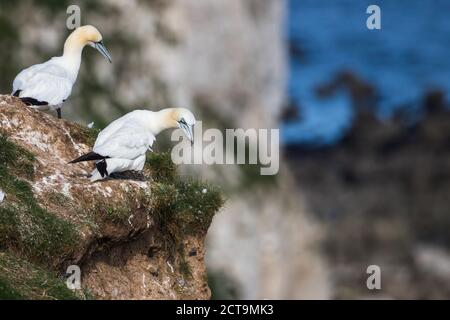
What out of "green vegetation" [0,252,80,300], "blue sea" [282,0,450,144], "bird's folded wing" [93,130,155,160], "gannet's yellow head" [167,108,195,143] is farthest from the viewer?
"blue sea" [282,0,450,144]

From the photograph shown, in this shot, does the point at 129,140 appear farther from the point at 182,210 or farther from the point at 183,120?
the point at 182,210

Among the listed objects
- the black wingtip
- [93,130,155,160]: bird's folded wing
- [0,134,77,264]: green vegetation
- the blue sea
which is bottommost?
[0,134,77,264]: green vegetation

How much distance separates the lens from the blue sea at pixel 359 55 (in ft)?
265

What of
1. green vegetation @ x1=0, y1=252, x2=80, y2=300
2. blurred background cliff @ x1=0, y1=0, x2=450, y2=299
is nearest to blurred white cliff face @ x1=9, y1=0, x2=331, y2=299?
blurred background cliff @ x1=0, y1=0, x2=450, y2=299

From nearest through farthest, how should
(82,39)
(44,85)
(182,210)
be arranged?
(44,85)
(182,210)
(82,39)

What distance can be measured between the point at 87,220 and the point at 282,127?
4433cm

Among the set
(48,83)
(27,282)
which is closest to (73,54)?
(48,83)

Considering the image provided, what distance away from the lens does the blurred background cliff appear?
3916cm

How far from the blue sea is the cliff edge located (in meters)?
57.9

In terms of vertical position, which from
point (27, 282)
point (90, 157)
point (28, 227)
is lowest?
point (27, 282)

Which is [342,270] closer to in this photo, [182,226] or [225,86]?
[225,86]

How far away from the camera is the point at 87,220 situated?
14477mm

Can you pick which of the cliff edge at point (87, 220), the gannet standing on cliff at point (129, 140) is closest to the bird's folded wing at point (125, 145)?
the gannet standing on cliff at point (129, 140)

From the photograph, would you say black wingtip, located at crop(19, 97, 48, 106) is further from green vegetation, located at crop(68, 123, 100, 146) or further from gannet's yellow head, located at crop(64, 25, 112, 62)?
gannet's yellow head, located at crop(64, 25, 112, 62)
